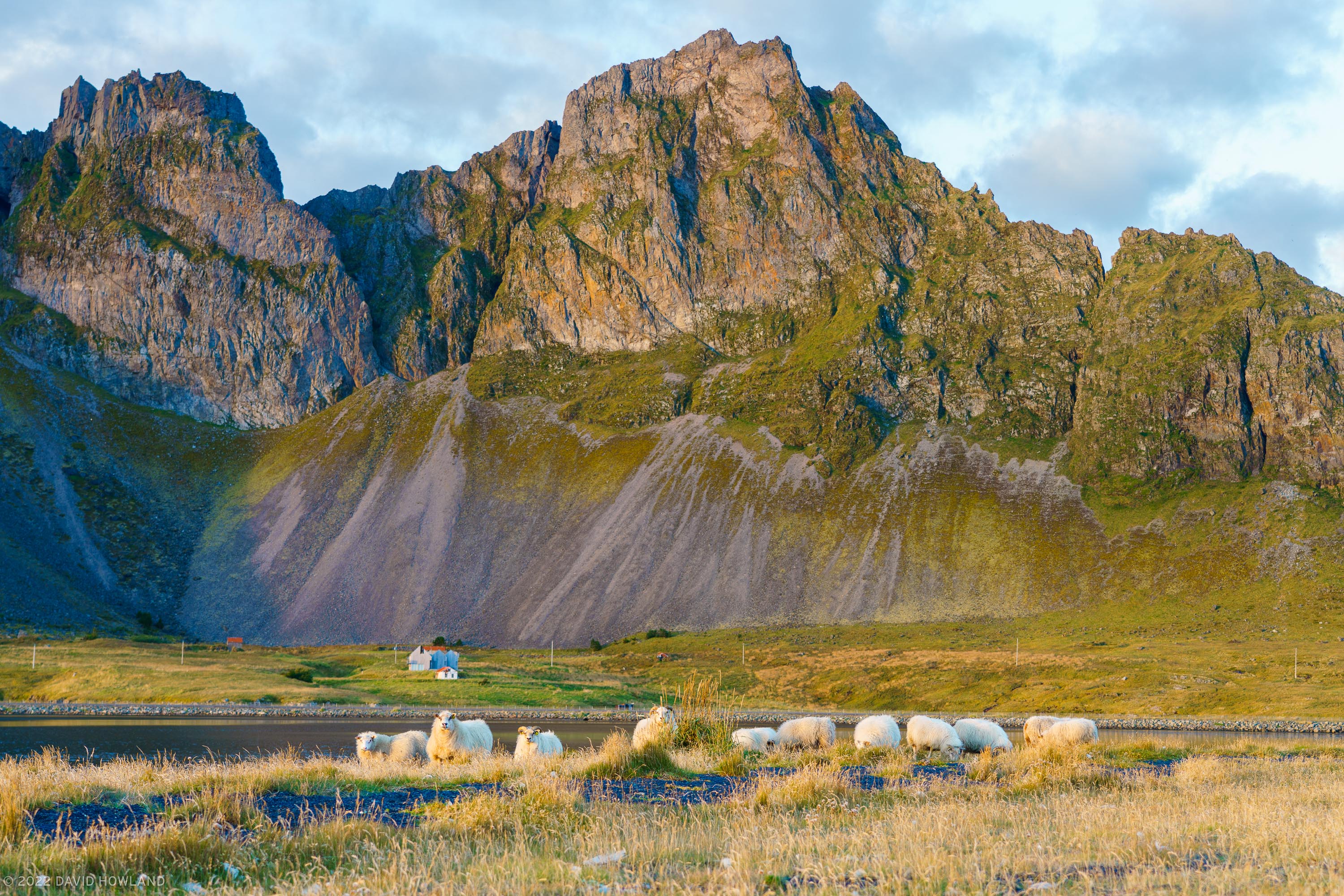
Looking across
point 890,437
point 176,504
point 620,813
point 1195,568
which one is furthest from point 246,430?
point 620,813

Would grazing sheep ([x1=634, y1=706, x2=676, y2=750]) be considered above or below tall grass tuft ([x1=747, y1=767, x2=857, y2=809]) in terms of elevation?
below

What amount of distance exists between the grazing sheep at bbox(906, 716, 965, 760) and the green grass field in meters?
16.6

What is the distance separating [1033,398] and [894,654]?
3360 inches

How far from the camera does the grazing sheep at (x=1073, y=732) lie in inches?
1220

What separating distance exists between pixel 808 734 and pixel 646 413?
466 ft

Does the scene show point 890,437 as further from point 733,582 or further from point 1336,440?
point 1336,440

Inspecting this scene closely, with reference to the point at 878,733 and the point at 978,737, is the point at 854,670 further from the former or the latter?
the point at 878,733

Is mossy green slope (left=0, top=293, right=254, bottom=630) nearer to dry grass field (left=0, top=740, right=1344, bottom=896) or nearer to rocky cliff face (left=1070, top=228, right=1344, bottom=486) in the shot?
dry grass field (left=0, top=740, right=1344, bottom=896)

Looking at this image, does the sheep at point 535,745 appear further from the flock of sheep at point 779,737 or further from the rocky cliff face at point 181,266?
the rocky cliff face at point 181,266

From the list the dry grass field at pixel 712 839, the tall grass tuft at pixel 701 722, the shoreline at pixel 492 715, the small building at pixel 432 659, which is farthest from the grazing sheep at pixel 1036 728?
the small building at pixel 432 659

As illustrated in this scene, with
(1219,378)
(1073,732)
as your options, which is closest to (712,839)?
(1073,732)

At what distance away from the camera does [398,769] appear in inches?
888

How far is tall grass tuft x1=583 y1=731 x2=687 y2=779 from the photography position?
20.6 m

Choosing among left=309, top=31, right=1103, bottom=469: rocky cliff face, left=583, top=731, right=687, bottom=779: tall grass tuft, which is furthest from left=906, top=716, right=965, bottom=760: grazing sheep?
left=309, top=31, right=1103, bottom=469: rocky cliff face
